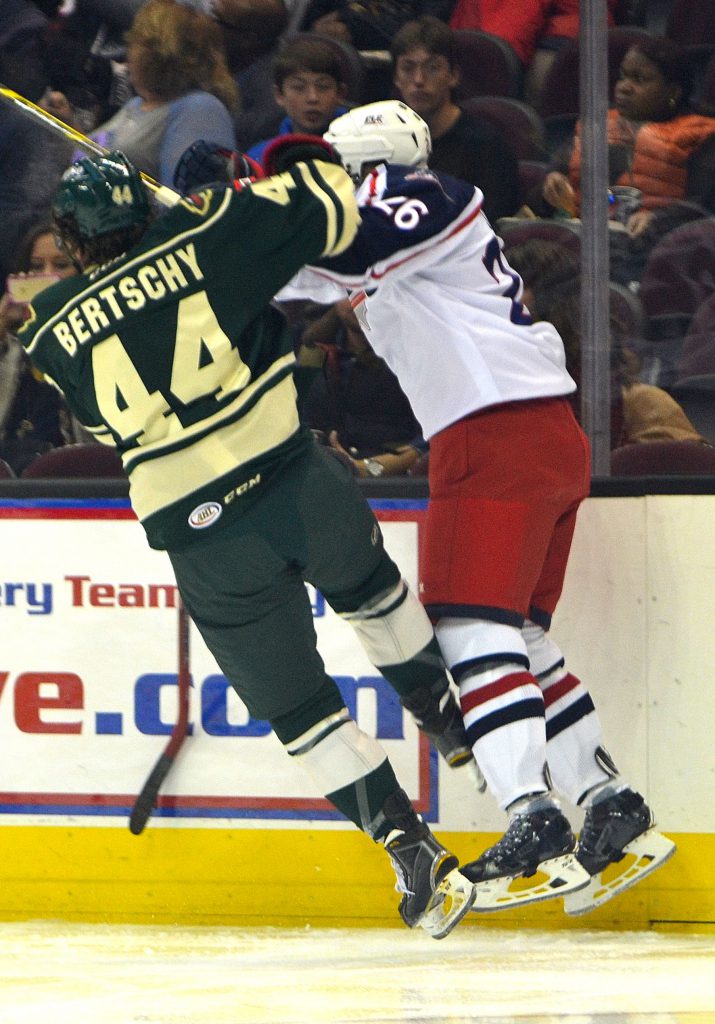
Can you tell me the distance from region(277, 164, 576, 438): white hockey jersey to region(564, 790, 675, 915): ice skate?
730 mm

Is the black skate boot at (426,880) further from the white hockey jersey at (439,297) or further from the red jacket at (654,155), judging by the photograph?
the red jacket at (654,155)

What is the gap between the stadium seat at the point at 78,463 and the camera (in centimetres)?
288

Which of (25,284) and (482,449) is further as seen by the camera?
(25,284)

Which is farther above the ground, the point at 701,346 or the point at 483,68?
the point at 483,68

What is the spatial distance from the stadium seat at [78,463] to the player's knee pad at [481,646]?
0.84 metres

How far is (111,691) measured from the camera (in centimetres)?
287

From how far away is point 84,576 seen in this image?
113 inches

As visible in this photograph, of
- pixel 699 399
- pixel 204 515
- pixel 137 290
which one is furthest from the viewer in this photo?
pixel 699 399

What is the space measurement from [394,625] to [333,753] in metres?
Result: 0.24

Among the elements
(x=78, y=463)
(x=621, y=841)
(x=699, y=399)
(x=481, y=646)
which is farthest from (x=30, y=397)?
(x=621, y=841)

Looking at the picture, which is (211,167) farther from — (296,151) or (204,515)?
(204,515)

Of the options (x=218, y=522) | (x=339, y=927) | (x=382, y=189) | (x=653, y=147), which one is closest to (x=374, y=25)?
(x=653, y=147)

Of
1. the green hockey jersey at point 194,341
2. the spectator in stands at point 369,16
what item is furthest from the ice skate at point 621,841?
the spectator in stands at point 369,16

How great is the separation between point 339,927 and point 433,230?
1.38 meters
